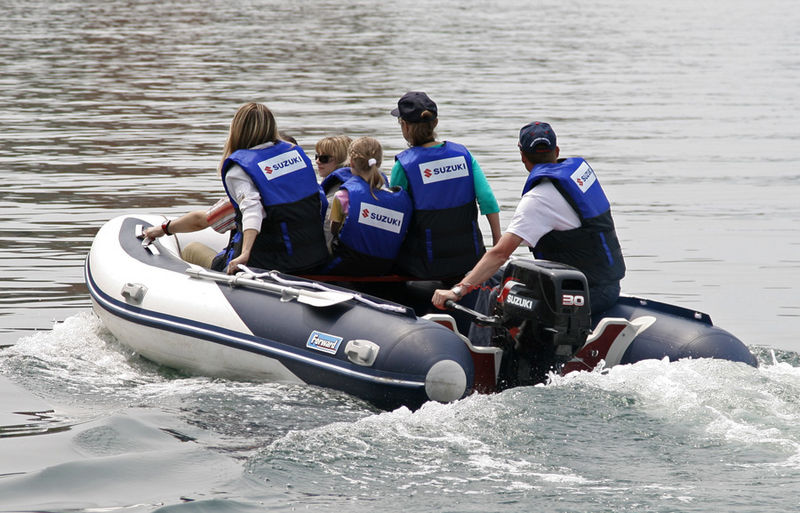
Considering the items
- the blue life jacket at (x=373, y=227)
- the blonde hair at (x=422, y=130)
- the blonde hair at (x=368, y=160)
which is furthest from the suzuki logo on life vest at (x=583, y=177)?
the blonde hair at (x=368, y=160)

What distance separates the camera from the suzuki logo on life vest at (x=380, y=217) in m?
6.18

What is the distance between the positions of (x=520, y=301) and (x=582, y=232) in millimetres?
529

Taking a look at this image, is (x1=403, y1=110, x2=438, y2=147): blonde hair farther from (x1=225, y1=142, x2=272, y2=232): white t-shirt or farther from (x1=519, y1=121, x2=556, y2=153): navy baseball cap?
(x1=225, y1=142, x2=272, y2=232): white t-shirt

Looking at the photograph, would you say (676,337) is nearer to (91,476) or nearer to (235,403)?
(235,403)

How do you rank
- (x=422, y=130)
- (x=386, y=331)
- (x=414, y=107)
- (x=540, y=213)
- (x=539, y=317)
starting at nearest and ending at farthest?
(x=539, y=317)
(x=386, y=331)
(x=540, y=213)
(x=414, y=107)
(x=422, y=130)

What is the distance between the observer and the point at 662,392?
5.11 m

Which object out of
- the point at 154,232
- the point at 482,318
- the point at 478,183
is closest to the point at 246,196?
the point at 154,232

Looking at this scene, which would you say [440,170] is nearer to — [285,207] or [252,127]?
[285,207]

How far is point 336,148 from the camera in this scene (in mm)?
6824

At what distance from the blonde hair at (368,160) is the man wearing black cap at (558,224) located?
2.64 ft

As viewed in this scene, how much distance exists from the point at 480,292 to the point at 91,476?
231 centimetres

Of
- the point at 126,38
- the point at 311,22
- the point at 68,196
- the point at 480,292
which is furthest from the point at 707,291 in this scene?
the point at 311,22

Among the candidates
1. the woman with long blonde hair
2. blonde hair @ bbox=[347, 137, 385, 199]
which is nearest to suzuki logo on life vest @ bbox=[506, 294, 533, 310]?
blonde hair @ bbox=[347, 137, 385, 199]

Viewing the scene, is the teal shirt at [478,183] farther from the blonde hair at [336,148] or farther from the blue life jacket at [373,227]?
the blonde hair at [336,148]
